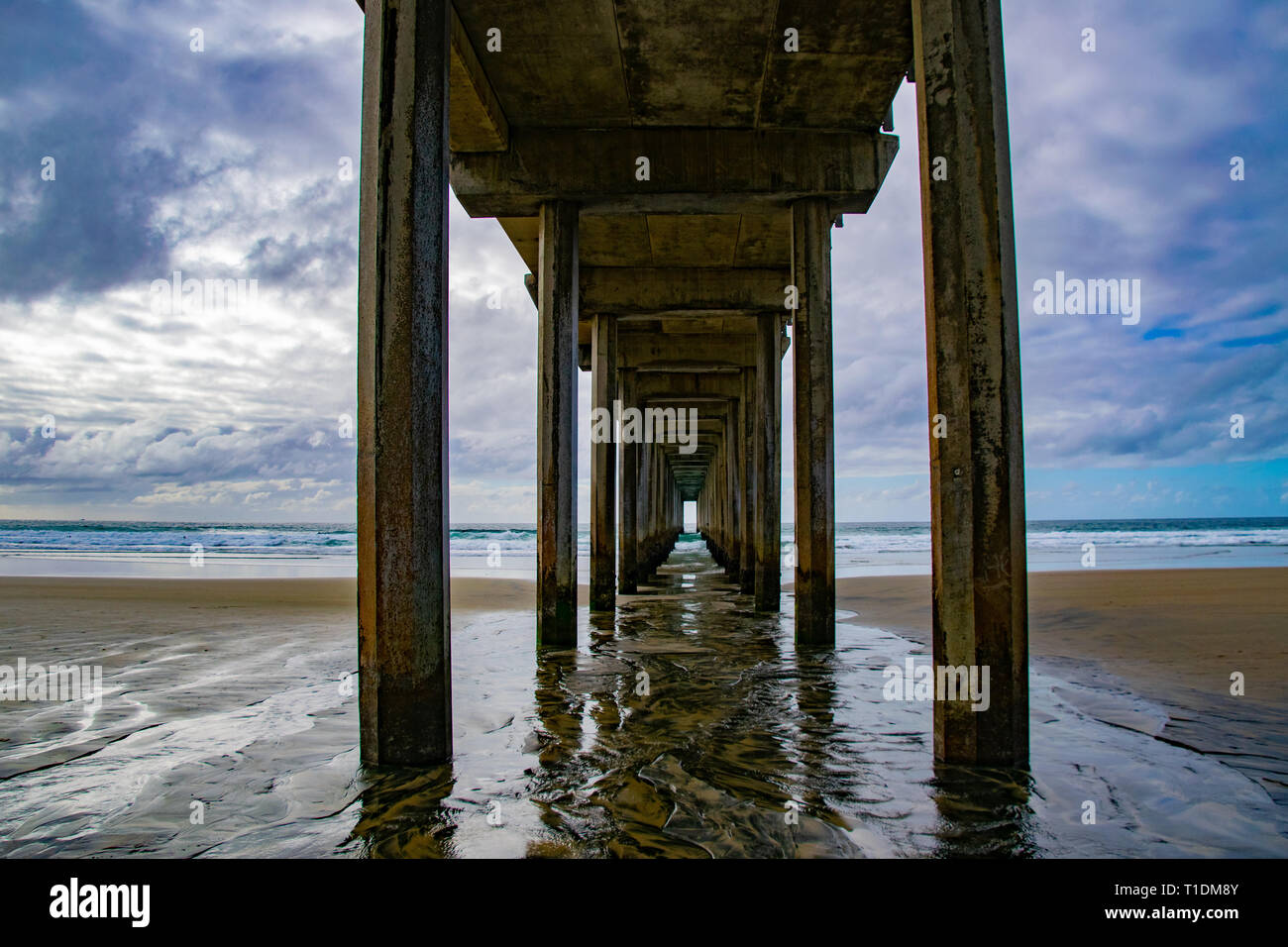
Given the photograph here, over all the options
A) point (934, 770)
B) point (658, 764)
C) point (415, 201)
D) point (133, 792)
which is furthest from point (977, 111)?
point (133, 792)

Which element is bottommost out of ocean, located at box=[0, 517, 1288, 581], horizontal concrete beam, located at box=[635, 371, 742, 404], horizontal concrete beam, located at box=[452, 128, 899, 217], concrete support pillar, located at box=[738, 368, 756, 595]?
ocean, located at box=[0, 517, 1288, 581]

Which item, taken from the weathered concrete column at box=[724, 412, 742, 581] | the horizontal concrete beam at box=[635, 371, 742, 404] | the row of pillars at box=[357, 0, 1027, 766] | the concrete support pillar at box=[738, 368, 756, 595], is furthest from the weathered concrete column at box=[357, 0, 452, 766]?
the horizontal concrete beam at box=[635, 371, 742, 404]

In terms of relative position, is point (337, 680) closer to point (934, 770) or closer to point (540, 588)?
point (540, 588)

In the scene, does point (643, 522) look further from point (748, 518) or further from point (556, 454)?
point (556, 454)

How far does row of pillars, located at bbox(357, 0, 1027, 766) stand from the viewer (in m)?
3.71

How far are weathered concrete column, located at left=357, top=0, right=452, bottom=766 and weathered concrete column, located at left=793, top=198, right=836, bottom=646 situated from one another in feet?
16.9

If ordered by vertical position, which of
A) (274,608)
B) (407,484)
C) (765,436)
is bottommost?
(274,608)

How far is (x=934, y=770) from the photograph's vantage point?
371 cm

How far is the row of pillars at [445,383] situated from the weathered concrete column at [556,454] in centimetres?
438

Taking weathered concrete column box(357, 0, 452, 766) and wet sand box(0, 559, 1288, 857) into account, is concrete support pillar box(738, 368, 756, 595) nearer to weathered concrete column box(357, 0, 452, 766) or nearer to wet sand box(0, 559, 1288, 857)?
wet sand box(0, 559, 1288, 857)
